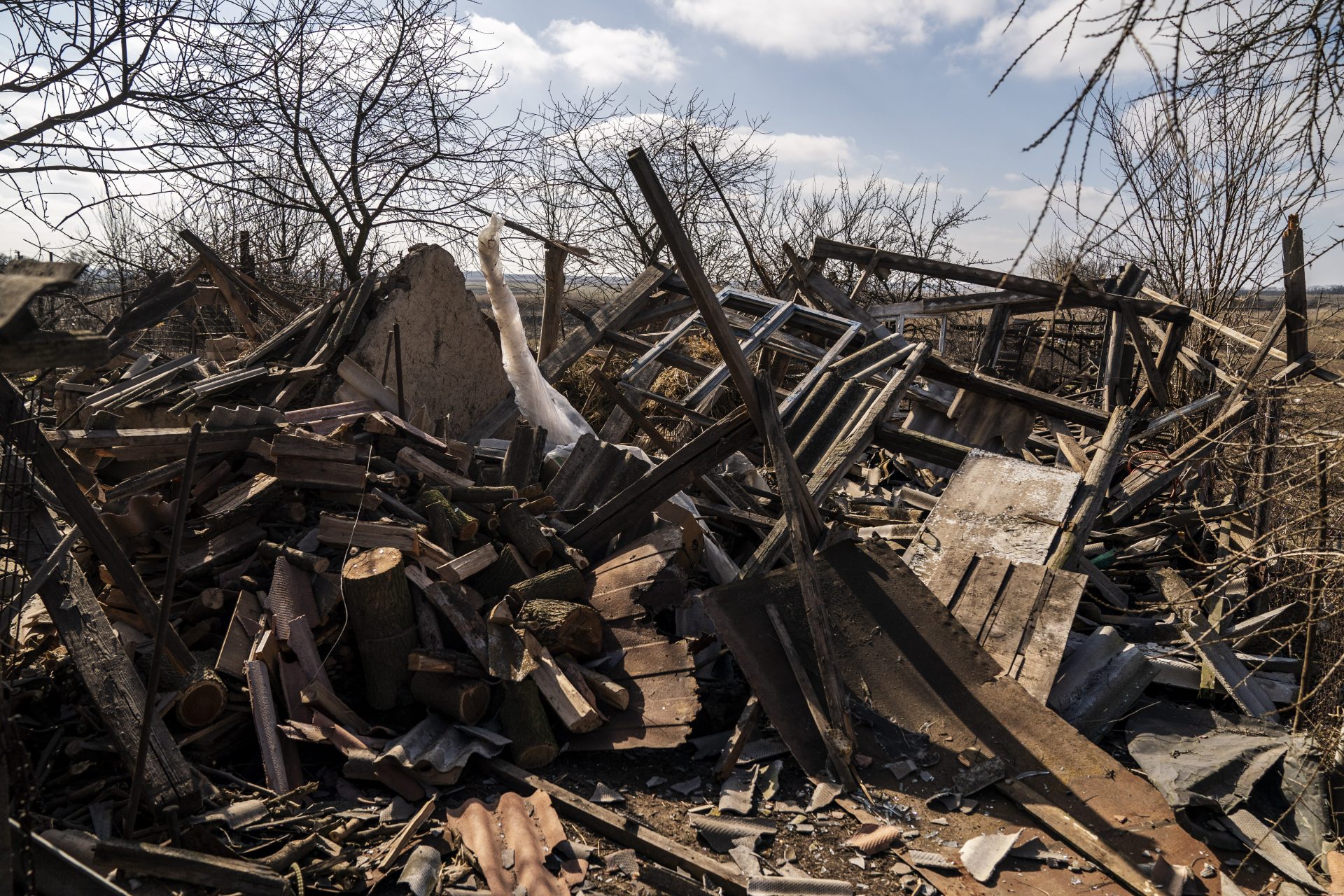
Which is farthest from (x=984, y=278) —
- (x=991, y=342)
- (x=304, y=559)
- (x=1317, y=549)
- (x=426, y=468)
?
(x=304, y=559)

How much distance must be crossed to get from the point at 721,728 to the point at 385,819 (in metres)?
1.83

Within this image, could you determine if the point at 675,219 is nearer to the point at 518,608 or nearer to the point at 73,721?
the point at 518,608

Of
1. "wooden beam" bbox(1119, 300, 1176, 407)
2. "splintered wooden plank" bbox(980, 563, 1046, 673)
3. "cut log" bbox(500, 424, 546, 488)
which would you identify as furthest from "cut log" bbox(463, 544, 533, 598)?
"wooden beam" bbox(1119, 300, 1176, 407)

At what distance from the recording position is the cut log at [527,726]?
14.9ft

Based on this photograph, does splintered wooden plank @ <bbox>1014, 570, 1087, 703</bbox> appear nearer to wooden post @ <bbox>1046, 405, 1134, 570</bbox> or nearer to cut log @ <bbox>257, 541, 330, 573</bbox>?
wooden post @ <bbox>1046, 405, 1134, 570</bbox>

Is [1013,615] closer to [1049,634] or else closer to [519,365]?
[1049,634]

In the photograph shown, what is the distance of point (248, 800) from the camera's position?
3982 mm

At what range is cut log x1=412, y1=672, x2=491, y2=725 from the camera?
4.61 metres

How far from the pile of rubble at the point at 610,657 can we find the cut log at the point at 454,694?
0.05 ft

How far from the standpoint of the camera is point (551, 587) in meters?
5.28

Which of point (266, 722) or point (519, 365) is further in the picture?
point (519, 365)

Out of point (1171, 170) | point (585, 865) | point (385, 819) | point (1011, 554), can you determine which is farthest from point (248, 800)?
point (1011, 554)

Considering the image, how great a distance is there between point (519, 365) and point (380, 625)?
122 inches

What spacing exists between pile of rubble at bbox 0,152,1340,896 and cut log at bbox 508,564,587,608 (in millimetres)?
25
